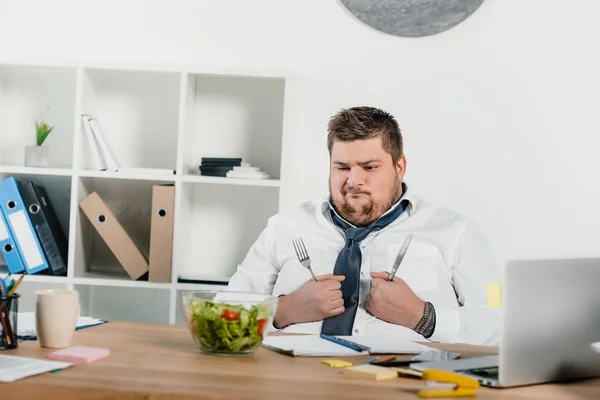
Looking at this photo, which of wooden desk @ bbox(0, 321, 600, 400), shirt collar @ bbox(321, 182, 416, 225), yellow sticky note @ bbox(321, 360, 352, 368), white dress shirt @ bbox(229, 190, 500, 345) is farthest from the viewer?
shirt collar @ bbox(321, 182, 416, 225)

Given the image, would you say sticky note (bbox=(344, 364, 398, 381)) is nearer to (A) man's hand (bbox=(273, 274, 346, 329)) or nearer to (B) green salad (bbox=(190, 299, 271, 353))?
(B) green salad (bbox=(190, 299, 271, 353))

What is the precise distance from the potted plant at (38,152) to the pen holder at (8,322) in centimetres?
175

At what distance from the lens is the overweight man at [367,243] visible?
2.47 m

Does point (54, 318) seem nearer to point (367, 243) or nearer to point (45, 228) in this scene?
point (367, 243)

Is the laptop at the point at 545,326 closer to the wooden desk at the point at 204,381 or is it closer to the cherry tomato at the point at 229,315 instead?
the wooden desk at the point at 204,381

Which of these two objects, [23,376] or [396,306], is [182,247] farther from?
[23,376]

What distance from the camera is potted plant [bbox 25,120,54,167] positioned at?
10.8 feet

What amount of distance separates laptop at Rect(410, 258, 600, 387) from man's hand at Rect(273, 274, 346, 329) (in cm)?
71

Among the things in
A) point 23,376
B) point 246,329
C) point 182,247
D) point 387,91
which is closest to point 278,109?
point 387,91

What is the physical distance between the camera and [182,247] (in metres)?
3.25

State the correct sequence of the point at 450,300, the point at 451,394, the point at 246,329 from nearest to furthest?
the point at 451,394, the point at 246,329, the point at 450,300

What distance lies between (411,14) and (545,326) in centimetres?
212

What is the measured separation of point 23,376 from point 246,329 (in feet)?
1.44

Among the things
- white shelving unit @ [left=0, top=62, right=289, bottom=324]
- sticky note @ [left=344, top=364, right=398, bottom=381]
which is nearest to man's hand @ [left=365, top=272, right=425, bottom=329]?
sticky note @ [left=344, top=364, right=398, bottom=381]
